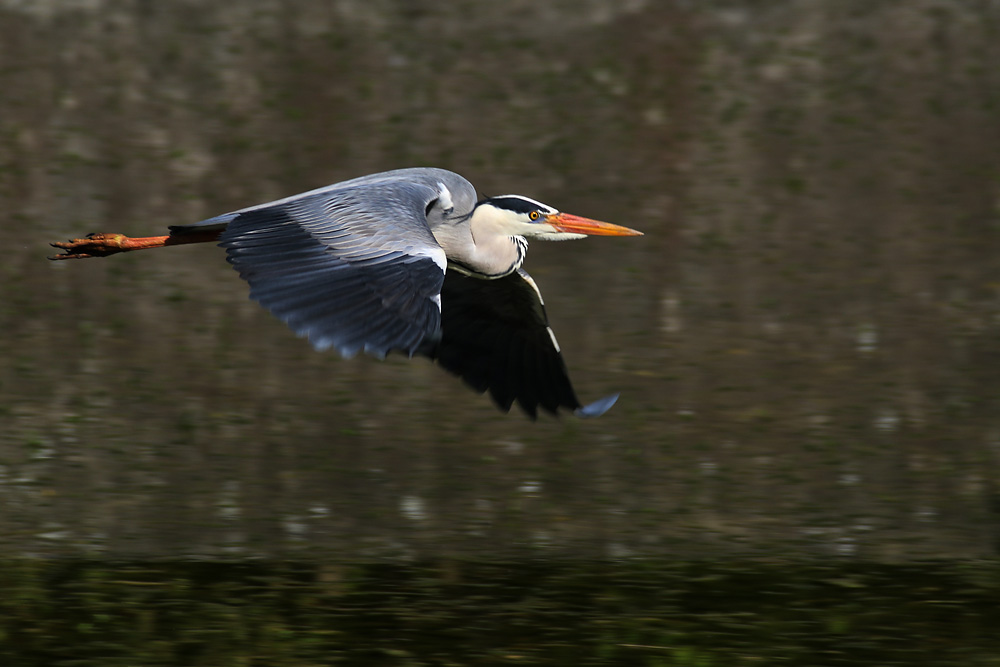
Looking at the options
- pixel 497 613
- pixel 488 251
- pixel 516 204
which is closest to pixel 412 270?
pixel 488 251

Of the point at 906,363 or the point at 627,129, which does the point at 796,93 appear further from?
the point at 906,363

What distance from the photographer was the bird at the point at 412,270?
4652mm

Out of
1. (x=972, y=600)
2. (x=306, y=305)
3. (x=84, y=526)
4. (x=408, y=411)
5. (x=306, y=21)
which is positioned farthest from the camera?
(x=306, y=21)

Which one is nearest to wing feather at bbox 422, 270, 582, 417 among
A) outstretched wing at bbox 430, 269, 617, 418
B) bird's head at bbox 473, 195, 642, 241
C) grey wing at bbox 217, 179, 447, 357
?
outstretched wing at bbox 430, 269, 617, 418

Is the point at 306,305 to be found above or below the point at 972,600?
above

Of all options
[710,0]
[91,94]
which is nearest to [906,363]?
[710,0]

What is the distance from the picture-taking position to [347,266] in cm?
492

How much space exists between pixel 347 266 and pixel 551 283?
5818mm

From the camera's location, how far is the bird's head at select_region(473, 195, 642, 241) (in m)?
6.03

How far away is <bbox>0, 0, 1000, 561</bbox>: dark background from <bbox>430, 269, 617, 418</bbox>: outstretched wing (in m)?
2.36

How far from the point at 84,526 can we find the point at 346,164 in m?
4.52

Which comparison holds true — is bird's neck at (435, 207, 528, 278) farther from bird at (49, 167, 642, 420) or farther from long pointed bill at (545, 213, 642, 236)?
long pointed bill at (545, 213, 642, 236)

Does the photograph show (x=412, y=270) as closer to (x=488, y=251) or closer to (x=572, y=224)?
(x=488, y=251)

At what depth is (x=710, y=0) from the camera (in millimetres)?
12289
